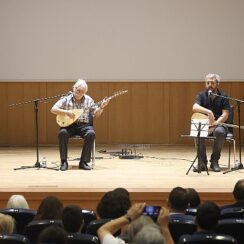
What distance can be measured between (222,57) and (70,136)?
13.0 ft

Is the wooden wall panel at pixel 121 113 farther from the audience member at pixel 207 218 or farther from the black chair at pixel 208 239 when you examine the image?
the black chair at pixel 208 239

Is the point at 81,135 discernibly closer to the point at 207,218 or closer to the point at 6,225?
the point at 6,225

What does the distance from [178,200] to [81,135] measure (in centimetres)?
376

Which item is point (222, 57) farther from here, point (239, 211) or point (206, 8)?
point (239, 211)

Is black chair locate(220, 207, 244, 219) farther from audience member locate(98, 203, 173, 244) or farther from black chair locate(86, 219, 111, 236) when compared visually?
black chair locate(86, 219, 111, 236)

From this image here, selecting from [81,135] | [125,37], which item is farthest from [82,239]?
[125,37]

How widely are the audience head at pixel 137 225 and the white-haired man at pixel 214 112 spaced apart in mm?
4264

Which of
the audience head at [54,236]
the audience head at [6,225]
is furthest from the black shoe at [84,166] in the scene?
the audience head at [54,236]

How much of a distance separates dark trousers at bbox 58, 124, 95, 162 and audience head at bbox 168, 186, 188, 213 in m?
3.55

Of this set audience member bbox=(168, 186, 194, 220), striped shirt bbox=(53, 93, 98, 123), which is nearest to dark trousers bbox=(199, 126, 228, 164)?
striped shirt bbox=(53, 93, 98, 123)

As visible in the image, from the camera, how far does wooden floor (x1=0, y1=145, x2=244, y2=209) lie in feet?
19.4

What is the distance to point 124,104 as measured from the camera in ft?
36.3

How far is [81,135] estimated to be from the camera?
8000 millimetres

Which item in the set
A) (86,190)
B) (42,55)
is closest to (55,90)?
(42,55)
